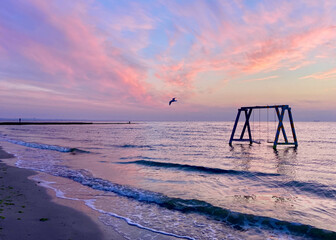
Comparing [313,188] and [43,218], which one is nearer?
[43,218]

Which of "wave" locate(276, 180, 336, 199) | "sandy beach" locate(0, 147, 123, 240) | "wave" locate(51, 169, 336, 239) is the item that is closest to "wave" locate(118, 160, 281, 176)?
"wave" locate(276, 180, 336, 199)

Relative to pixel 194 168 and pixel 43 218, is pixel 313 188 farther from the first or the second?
pixel 43 218

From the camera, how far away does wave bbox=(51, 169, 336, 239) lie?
5.48m

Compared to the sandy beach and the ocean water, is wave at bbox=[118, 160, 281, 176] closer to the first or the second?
the ocean water

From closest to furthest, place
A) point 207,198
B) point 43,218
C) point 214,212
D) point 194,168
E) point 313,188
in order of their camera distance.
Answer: point 43,218
point 214,212
point 207,198
point 313,188
point 194,168

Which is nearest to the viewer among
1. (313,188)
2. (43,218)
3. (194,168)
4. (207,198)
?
(43,218)

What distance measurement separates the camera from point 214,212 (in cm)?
664

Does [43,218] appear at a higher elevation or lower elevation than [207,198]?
higher

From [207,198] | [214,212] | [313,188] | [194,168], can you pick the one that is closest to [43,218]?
[214,212]

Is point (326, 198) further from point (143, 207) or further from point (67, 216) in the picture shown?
point (67, 216)

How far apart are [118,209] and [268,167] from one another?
10.3m

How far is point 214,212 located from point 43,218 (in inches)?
183

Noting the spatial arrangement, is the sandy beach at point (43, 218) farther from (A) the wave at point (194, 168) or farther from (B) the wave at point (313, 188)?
(B) the wave at point (313, 188)

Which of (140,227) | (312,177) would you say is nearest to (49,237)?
(140,227)
